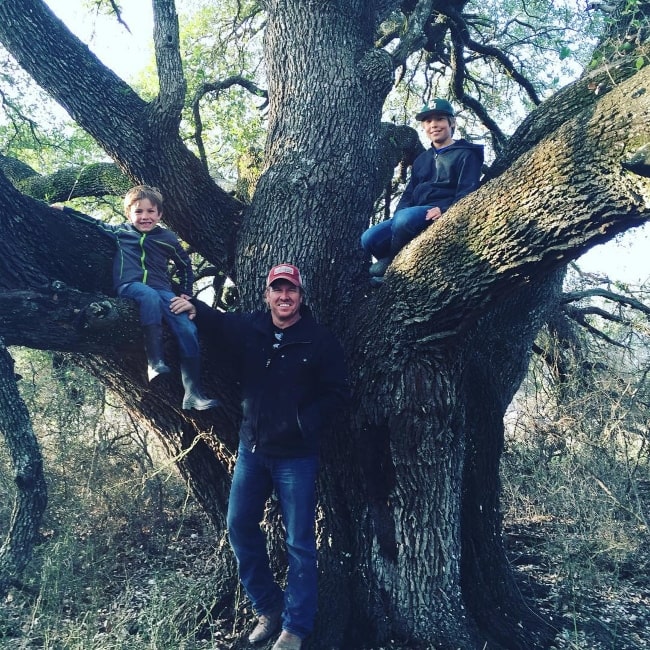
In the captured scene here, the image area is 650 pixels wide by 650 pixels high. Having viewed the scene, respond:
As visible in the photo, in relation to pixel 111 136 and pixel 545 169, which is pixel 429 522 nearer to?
pixel 545 169

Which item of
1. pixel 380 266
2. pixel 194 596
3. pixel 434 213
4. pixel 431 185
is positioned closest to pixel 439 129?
pixel 431 185

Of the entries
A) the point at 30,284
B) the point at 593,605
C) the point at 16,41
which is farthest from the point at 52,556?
the point at 593,605

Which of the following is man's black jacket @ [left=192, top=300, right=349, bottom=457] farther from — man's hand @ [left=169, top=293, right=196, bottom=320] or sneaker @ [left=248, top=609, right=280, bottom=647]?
sneaker @ [left=248, top=609, right=280, bottom=647]

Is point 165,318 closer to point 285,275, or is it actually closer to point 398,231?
point 285,275

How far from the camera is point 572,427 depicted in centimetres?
646

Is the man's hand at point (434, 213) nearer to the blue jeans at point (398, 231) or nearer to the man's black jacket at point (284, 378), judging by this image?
the blue jeans at point (398, 231)

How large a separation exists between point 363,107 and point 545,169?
86.3 inches

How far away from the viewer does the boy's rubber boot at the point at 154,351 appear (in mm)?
3506

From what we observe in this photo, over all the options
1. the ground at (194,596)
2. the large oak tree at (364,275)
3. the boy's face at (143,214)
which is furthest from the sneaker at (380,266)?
the ground at (194,596)

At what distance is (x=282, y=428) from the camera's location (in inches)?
136

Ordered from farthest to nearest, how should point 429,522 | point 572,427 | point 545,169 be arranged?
point 572,427
point 429,522
point 545,169

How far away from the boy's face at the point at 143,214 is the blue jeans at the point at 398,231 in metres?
1.45

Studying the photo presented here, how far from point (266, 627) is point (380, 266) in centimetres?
241

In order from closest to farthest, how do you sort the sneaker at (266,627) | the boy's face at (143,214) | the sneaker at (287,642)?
1. the sneaker at (287,642)
2. the sneaker at (266,627)
3. the boy's face at (143,214)
